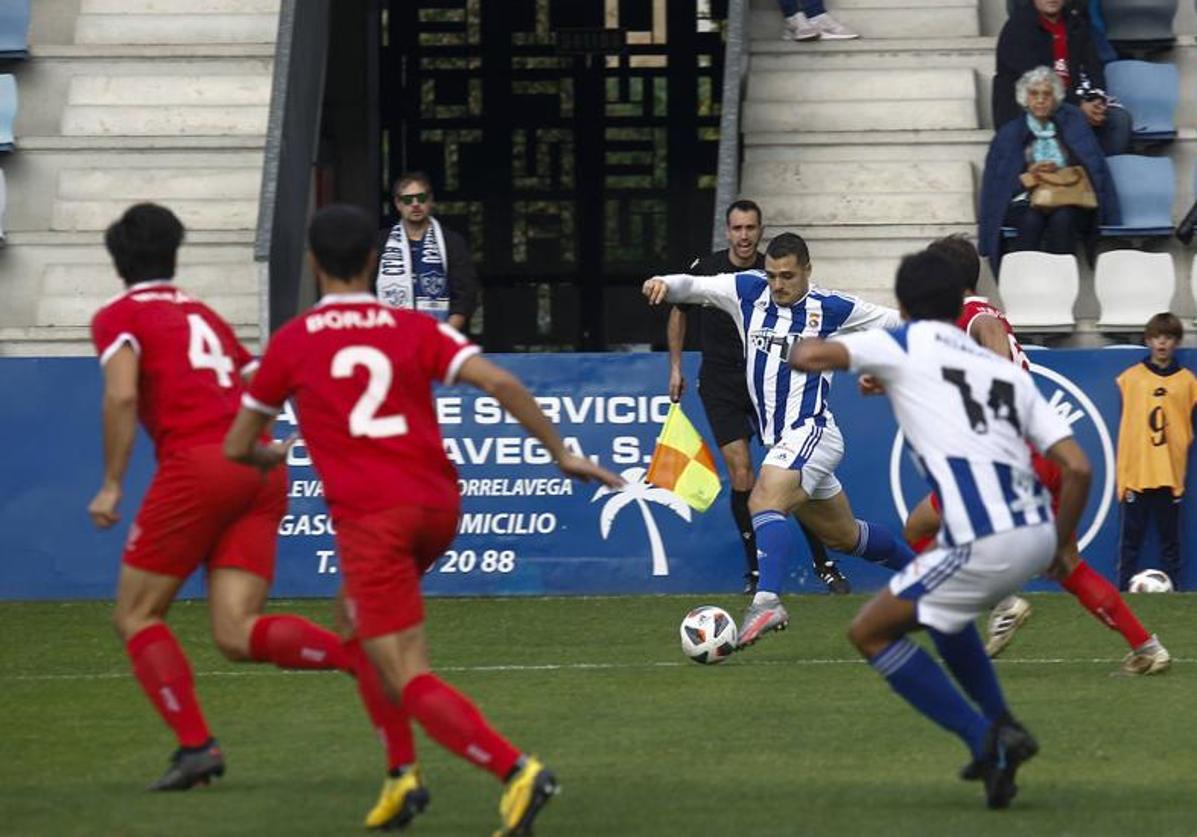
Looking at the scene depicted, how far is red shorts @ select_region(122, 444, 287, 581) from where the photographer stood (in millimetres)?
8219

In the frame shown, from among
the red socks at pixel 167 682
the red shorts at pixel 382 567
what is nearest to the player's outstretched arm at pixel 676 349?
the red socks at pixel 167 682

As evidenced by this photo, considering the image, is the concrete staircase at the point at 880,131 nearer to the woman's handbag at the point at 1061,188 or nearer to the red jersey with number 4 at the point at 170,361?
the woman's handbag at the point at 1061,188

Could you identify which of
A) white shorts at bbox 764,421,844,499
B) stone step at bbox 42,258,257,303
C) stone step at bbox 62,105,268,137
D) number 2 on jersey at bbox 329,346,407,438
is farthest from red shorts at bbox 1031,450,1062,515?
stone step at bbox 62,105,268,137

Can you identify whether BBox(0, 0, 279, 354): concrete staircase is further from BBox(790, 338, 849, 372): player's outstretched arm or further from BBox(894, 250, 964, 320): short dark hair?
BBox(790, 338, 849, 372): player's outstretched arm

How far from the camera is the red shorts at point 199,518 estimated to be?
27.0 feet

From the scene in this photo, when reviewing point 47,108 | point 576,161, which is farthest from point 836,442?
point 576,161

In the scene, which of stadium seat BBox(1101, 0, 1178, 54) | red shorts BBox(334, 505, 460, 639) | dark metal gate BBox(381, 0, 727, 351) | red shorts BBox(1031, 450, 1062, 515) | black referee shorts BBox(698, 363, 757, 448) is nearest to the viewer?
red shorts BBox(334, 505, 460, 639)

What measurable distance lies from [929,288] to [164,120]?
42.4ft

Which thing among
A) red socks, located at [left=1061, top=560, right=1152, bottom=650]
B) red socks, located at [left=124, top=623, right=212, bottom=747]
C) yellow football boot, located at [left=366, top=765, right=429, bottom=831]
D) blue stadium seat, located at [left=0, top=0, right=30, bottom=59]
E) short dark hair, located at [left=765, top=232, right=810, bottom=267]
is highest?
blue stadium seat, located at [left=0, top=0, right=30, bottom=59]

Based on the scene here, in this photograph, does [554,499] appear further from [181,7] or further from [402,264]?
[181,7]

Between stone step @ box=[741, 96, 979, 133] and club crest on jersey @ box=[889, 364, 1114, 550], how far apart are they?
4.39 metres

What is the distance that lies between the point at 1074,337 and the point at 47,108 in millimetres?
7765

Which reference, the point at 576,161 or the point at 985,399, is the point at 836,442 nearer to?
the point at 985,399

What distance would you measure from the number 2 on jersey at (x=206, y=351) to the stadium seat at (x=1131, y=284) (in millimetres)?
10429
